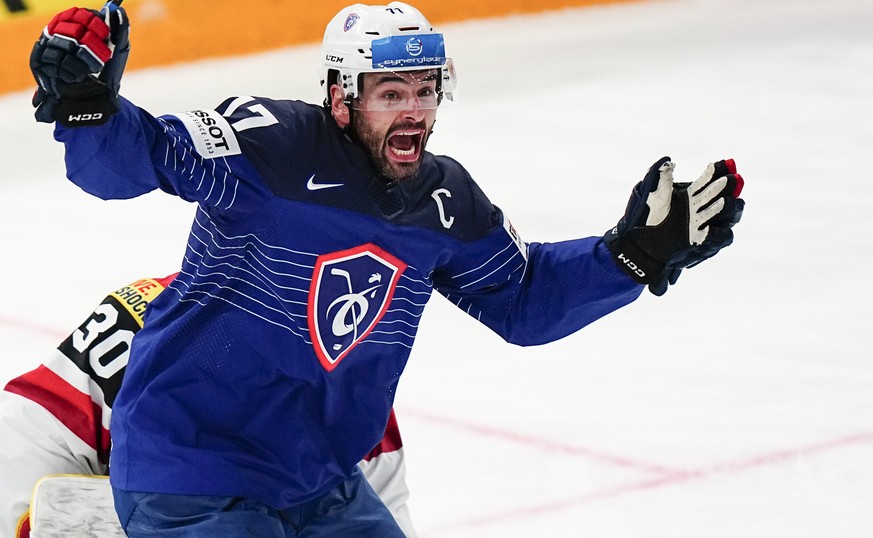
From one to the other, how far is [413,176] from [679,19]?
8210 millimetres

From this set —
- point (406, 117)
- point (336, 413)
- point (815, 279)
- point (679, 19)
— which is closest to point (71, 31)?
point (406, 117)

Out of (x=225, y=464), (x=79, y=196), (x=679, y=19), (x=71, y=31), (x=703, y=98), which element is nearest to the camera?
(x=71, y=31)

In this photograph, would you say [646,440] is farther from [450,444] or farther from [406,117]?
[406,117]

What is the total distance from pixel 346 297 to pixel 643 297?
3.02 metres

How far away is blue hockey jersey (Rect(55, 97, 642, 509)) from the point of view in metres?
2.97

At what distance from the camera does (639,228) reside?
10.7 feet

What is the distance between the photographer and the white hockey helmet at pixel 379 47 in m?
3.09

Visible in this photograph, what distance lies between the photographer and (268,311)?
3006mm

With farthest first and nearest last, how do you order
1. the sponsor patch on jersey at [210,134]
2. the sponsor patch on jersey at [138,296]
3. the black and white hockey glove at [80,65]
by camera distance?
the sponsor patch on jersey at [138,296], the sponsor patch on jersey at [210,134], the black and white hockey glove at [80,65]

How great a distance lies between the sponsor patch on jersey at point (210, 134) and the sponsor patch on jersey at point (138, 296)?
0.70 m

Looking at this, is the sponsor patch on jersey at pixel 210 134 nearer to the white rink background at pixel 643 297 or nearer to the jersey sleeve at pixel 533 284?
the jersey sleeve at pixel 533 284

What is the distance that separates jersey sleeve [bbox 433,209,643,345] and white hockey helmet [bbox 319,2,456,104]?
1.11 feet

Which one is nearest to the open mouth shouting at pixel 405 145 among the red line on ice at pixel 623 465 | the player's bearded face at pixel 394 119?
the player's bearded face at pixel 394 119

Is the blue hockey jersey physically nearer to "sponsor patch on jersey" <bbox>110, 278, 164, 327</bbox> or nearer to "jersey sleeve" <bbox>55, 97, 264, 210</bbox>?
"jersey sleeve" <bbox>55, 97, 264, 210</bbox>
